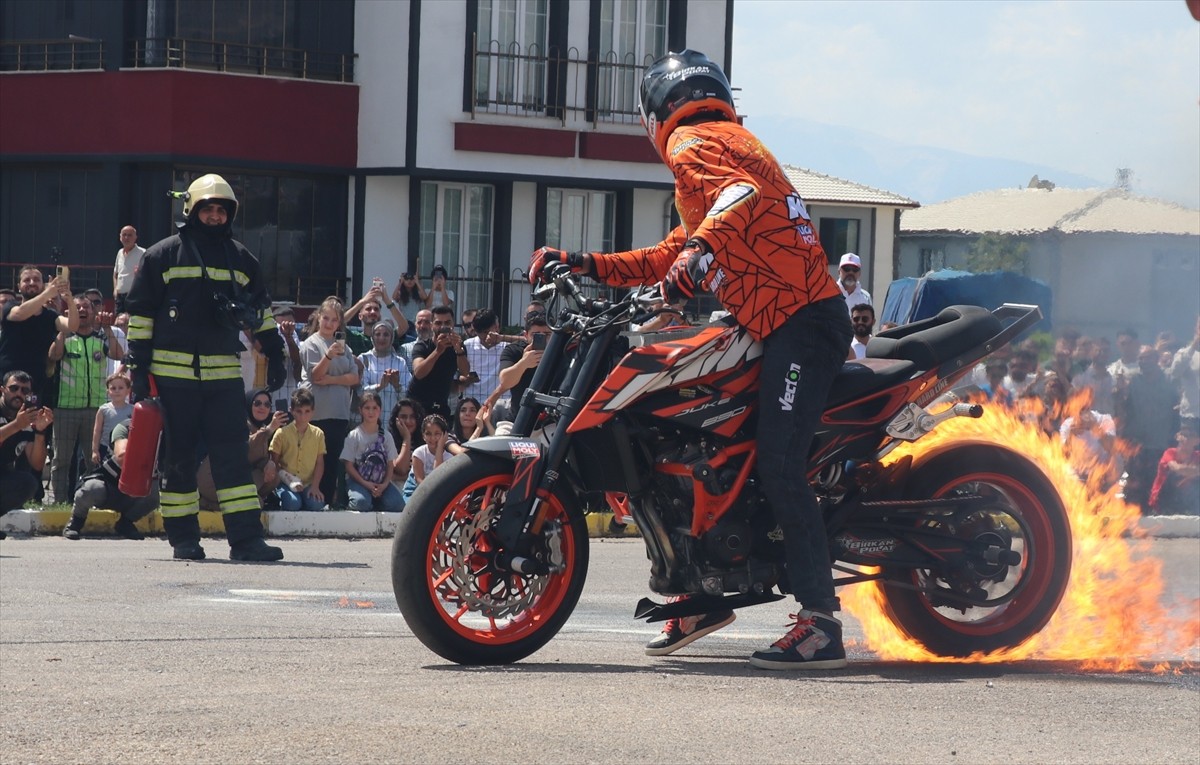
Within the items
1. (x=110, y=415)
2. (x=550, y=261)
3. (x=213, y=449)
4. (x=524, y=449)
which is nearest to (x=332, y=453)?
(x=110, y=415)

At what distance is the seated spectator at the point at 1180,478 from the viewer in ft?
42.2

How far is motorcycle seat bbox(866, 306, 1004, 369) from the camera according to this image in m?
7.09

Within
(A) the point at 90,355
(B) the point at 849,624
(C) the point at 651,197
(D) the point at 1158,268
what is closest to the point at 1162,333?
(D) the point at 1158,268

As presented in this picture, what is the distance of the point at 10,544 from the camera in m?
12.0

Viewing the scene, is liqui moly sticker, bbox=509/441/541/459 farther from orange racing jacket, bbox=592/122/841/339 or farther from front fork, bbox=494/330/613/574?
orange racing jacket, bbox=592/122/841/339

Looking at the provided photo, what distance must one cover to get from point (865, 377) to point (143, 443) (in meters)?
5.37

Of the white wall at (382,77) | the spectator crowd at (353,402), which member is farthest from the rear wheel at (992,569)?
the white wall at (382,77)

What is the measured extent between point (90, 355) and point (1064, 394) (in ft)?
24.8

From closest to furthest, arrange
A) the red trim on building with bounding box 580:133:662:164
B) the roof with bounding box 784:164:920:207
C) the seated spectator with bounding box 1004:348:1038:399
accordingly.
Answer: the seated spectator with bounding box 1004:348:1038:399
the red trim on building with bounding box 580:133:662:164
the roof with bounding box 784:164:920:207

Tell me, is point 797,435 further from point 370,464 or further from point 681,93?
point 370,464

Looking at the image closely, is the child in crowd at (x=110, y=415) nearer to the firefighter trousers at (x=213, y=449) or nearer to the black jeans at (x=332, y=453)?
the black jeans at (x=332, y=453)

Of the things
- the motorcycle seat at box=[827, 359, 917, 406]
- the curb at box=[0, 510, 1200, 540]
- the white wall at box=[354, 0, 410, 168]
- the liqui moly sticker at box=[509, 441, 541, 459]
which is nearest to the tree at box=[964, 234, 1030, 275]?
Result: the curb at box=[0, 510, 1200, 540]

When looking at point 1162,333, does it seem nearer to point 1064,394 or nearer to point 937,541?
point 1064,394

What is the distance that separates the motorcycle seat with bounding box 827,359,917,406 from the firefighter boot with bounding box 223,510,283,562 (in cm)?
501
